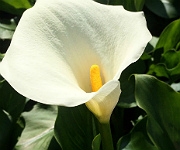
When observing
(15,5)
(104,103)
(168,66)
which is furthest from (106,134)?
(15,5)

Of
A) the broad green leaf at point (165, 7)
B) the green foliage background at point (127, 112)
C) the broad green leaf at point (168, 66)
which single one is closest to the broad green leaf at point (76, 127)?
the green foliage background at point (127, 112)

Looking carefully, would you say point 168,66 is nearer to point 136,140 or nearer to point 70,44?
point 136,140

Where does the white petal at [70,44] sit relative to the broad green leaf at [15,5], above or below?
above

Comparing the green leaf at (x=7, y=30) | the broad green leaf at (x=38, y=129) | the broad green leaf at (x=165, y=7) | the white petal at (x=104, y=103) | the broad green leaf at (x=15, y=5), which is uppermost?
the white petal at (x=104, y=103)

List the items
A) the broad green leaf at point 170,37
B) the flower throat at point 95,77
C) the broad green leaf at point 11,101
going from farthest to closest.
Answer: the broad green leaf at point 170,37 → the broad green leaf at point 11,101 → the flower throat at point 95,77

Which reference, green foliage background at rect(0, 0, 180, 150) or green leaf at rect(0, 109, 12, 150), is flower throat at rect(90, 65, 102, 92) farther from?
green leaf at rect(0, 109, 12, 150)

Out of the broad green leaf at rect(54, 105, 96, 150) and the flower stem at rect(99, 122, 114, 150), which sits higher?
the flower stem at rect(99, 122, 114, 150)

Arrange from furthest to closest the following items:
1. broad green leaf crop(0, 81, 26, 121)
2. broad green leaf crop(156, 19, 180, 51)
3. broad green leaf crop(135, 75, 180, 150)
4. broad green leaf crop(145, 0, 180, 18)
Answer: broad green leaf crop(145, 0, 180, 18), broad green leaf crop(156, 19, 180, 51), broad green leaf crop(0, 81, 26, 121), broad green leaf crop(135, 75, 180, 150)

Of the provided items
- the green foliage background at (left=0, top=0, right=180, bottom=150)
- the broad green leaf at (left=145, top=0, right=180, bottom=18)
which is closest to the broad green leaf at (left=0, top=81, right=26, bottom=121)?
the green foliage background at (left=0, top=0, right=180, bottom=150)

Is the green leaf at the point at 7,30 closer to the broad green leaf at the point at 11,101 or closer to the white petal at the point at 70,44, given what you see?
the broad green leaf at the point at 11,101
